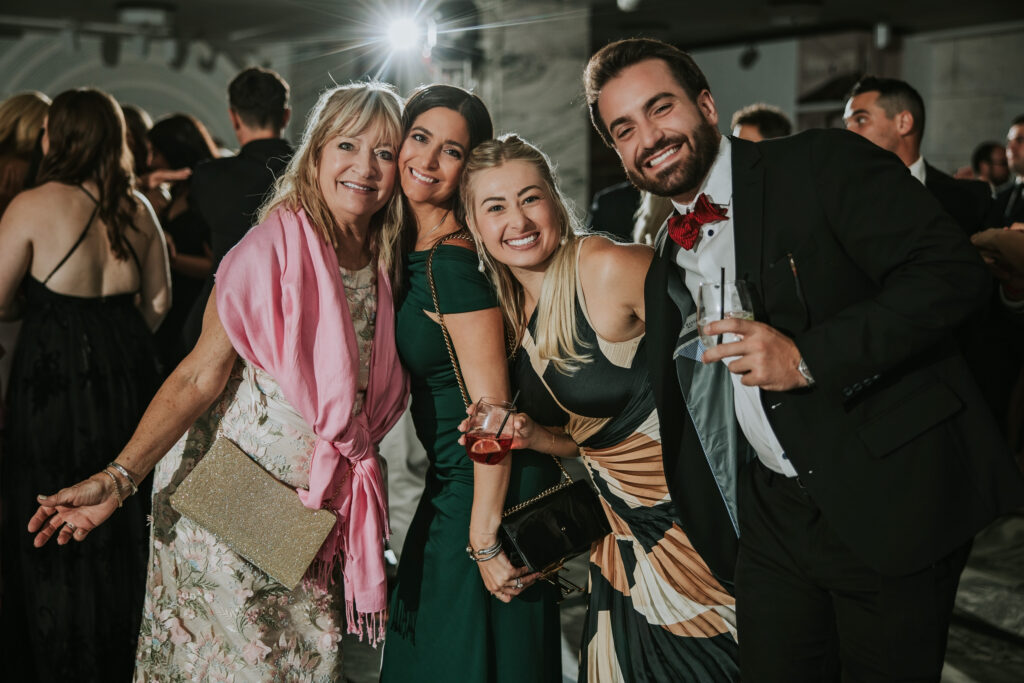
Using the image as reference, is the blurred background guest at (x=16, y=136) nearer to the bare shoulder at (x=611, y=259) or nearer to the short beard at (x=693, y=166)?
the bare shoulder at (x=611, y=259)

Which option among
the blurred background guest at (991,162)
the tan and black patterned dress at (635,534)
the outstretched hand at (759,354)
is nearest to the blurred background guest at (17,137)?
the tan and black patterned dress at (635,534)

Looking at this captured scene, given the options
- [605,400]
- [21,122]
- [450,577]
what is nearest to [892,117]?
[605,400]

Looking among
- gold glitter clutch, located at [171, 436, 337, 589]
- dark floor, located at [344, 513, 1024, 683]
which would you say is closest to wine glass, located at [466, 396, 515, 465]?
gold glitter clutch, located at [171, 436, 337, 589]

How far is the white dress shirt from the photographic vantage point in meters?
1.73

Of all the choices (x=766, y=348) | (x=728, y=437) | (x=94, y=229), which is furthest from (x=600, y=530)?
(x=94, y=229)

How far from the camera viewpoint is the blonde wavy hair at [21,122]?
3.43 meters

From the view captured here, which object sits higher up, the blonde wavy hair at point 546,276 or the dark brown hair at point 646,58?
the dark brown hair at point 646,58

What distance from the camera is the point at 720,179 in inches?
70.5

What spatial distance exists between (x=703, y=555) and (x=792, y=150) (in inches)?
33.4

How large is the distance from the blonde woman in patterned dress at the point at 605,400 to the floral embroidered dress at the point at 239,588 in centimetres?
41

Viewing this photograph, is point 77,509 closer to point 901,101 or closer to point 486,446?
point 486,446

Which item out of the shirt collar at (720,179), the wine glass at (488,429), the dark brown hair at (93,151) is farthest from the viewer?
the dark brown hair at (93,151)

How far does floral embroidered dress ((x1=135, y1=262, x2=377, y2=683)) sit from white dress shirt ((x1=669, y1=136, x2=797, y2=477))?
2.76 ft

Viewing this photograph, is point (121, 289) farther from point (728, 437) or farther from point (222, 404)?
point (728, 437)
